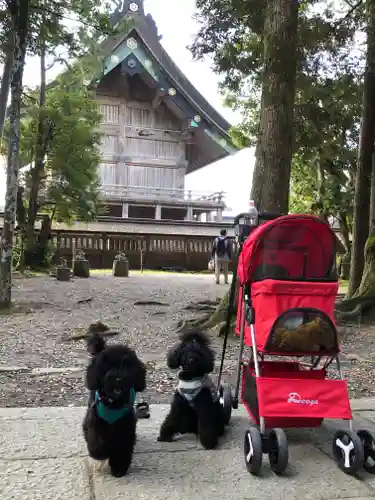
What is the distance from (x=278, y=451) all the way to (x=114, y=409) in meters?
0.84

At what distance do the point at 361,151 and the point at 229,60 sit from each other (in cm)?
322

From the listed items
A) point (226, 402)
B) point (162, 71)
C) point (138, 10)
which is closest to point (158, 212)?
point (162, 71)

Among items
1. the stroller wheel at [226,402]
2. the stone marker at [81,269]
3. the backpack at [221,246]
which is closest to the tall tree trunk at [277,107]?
the stroller wheel at [226,402]

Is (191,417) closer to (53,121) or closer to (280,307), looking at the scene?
(280,307)

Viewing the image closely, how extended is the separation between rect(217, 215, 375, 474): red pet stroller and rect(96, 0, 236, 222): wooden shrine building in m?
20.1

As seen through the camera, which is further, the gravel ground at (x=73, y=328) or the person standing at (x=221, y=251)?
the person standing at (x=221, y=251)

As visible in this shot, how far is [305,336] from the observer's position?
9.77 ft

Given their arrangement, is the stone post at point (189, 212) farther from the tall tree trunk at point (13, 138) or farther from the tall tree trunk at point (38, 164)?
the tall tree trunk at point (13, 138)

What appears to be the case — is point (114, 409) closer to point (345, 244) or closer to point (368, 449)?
point (368, 449)

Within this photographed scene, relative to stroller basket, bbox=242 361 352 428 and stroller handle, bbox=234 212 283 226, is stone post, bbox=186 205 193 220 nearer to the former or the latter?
stroller handle, bbox=234 212 283 226

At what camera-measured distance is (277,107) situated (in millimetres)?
6477

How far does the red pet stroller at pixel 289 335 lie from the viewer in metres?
2.72

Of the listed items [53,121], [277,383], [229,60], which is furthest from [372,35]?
[53,121]

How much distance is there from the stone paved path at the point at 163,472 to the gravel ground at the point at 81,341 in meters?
1.02
